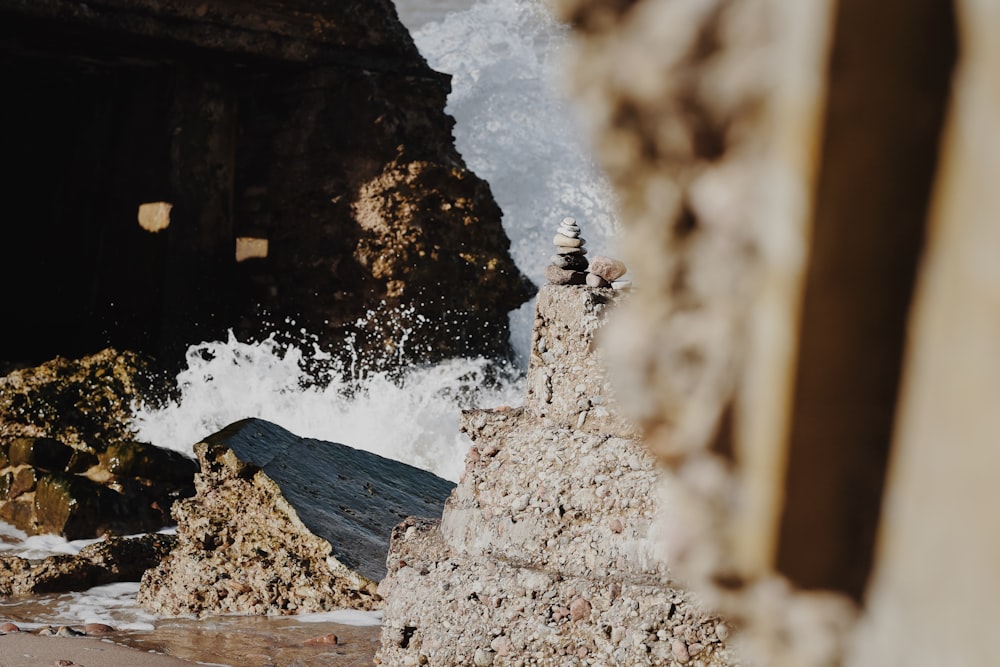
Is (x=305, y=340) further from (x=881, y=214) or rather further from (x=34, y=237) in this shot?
(x=881, y=214)

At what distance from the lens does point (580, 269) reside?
3.10m

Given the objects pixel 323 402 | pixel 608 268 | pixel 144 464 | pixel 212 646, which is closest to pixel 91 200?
pixel 323 402

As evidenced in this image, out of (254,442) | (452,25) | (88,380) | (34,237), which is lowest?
(254,442)

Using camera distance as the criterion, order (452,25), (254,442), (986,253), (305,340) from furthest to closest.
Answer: (452,25)
(305,340)
(254,442)
(986,253)

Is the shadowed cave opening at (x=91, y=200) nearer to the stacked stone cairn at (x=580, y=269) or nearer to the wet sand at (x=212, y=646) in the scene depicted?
the wet sand at (x=212, y=646)

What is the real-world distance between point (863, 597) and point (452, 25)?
21.3 m

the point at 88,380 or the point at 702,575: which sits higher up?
the point at 88,380

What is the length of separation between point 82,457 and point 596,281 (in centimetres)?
490

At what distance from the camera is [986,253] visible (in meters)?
0.52

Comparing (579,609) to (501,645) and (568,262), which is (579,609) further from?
(568,262)

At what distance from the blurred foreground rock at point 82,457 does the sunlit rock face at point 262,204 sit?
1.89 ft

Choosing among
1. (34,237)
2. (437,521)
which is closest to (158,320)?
(34,237)

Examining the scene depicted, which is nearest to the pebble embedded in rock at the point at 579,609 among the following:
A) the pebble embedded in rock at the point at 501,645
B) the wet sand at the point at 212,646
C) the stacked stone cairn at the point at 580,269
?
the pebble embedded in rock at the point at 501,645

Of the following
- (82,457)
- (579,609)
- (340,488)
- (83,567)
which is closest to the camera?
(579,609)
